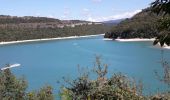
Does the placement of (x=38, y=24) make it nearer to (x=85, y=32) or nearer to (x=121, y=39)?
(x=85, y=32)

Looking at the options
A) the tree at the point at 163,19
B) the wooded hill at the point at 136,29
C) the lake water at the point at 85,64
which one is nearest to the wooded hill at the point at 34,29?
the wooded hill at the point at 136,29

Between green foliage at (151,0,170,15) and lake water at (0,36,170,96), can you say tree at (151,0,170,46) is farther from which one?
lake water at (0,36,170,96)

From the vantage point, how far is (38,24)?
181125 millimetres

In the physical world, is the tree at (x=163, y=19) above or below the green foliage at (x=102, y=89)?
above

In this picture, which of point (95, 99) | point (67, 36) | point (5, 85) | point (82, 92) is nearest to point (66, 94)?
point (95, 99)

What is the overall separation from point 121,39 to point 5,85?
4220 inches

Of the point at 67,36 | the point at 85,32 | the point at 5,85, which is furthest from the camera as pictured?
the point at 85,32

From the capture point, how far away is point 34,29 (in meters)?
168

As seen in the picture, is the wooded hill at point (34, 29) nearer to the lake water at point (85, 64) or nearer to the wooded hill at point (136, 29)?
the wooded hill at point (136, 29)

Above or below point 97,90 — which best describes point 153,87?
below

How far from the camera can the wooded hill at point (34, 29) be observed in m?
155

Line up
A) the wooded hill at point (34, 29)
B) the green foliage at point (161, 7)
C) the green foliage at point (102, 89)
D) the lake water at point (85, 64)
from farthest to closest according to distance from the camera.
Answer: the wooded hill at point (34, 29)
the lake water at point (85, 64)
the green foliage at point (102, 89)
the green foliage at point (161, 7)

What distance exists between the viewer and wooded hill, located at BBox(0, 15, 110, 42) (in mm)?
155250

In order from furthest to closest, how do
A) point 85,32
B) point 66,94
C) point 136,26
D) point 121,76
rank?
point 85,32 → point 136,26 → point 121,76 → point 66,94
